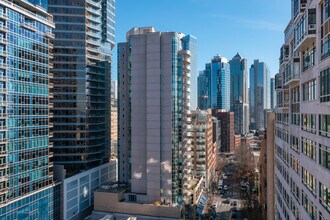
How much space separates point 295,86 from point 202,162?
2380 inches

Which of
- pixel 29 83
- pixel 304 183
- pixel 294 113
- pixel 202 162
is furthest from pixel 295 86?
pixel 202 162

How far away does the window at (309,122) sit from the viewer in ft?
62.1

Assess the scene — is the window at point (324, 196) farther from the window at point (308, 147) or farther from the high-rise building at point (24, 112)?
the high-rise building at point (24, 112)

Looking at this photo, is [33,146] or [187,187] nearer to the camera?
[33,146]

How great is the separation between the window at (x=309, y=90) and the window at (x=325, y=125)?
2.69m

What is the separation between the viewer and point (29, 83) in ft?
155

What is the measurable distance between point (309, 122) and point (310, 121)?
1.21 feet

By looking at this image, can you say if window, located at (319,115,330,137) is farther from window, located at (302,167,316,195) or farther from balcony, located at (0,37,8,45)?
balcony, located at (0,37,8,45)

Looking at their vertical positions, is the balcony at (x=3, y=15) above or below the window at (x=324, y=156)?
above

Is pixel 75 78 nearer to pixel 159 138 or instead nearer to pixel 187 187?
pixel 159 138

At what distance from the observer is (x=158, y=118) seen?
190ft

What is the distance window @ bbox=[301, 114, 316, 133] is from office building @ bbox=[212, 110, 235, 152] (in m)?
133

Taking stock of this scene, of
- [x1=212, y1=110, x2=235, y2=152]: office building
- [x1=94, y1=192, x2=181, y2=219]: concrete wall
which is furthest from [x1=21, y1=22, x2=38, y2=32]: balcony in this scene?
[x1=212, y1=110, x2=235, y2=152]: office building

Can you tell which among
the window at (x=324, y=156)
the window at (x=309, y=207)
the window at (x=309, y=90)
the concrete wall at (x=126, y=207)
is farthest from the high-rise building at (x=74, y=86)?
the window at (x=324, y=156)
